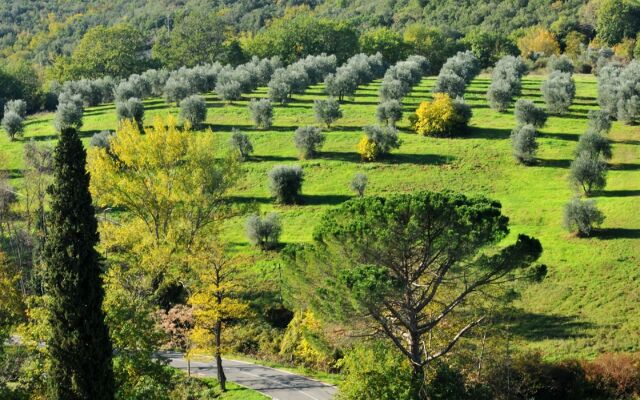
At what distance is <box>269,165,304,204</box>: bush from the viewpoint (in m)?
63.7

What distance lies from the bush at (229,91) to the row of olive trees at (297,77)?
4.69 m

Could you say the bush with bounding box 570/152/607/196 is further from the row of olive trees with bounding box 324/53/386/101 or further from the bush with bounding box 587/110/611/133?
the row of olive trees with bounding box 324/53/386/101

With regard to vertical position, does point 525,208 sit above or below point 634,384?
above

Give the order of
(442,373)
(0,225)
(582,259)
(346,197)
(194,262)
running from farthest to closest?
(346,197) → (0,225) → (582,259) → (194,262) → (442,373)

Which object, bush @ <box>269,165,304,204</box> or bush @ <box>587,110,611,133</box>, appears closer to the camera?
→ bush @ <box>269,165,304,204</box>

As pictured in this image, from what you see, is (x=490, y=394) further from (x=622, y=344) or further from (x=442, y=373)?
(x=622, y=344)

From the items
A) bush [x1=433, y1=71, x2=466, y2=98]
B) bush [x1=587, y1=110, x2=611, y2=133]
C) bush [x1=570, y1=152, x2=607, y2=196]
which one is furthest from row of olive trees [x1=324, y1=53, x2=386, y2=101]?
bush [x1=570, y1=152, x2=607, y2=196]

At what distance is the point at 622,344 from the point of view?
3872 centimetres

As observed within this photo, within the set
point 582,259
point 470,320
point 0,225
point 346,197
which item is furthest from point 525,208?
point 0,225

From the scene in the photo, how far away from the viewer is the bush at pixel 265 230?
182 ft

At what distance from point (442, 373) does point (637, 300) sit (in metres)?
18.1

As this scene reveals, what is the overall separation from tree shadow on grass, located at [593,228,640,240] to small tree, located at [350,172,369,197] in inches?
811

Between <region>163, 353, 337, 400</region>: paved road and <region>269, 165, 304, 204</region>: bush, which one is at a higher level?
<region>269, 165, 304, 204</region>: bush

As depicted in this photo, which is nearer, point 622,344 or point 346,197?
point 622,344
